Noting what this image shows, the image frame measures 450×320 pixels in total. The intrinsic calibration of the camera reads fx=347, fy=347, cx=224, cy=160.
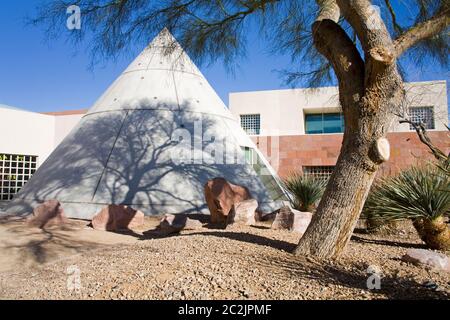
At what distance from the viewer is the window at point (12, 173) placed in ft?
44.5

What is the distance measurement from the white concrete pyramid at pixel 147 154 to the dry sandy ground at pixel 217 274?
10.5 ft

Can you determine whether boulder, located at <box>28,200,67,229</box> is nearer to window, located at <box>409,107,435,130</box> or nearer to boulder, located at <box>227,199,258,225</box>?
boulder, located at <box>227,199,258,225</box>

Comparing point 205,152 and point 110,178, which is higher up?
point 205,152

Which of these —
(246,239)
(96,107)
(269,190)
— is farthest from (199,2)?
(96,107)

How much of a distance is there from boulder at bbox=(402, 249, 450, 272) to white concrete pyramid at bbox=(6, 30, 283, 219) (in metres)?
4.70

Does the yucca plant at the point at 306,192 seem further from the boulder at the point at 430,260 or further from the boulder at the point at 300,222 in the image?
the boulder at the point at 430,260

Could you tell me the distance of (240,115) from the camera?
61.9 feet

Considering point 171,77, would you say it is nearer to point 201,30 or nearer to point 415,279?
point 201,30

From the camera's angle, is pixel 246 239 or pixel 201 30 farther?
pixel 201 30

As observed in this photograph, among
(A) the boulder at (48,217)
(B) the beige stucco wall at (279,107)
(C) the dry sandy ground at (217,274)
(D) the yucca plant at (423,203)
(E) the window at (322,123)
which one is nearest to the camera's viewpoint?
(C) the dry sandy ground at (217,274)

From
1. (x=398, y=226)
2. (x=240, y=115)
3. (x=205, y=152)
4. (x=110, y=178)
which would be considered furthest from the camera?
(x=240, y=115)

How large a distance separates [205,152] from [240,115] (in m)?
10.5

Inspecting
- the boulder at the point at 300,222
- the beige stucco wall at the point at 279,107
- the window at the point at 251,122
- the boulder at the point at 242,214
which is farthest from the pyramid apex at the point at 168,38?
the window at the point at 251,122

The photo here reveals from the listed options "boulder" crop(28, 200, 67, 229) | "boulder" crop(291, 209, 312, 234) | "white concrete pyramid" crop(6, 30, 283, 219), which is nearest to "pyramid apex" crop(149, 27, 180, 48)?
"white concrete pyramid" crop(6, 30, 283, 219)
